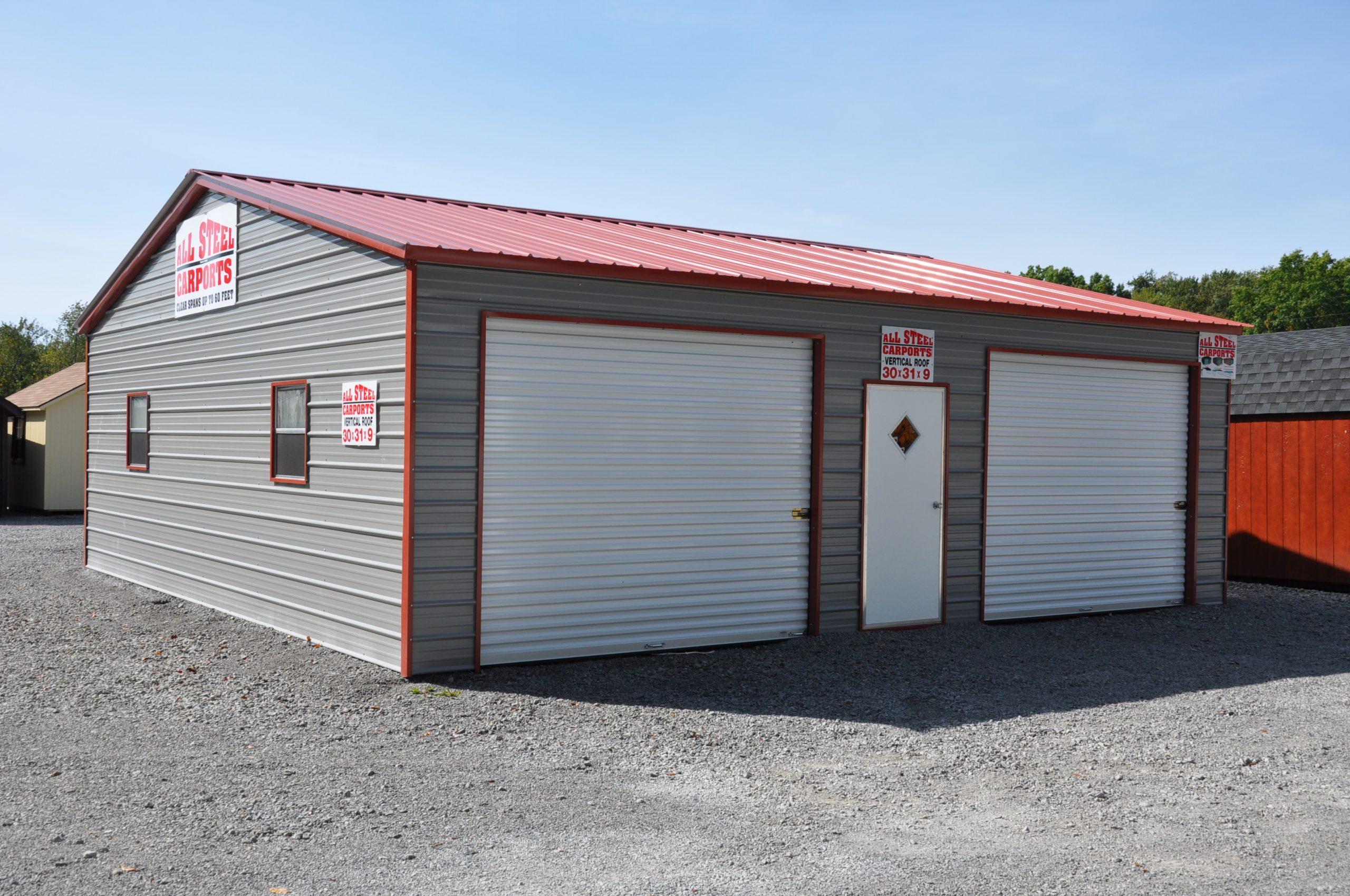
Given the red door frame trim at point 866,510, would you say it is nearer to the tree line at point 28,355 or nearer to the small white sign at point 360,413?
the small white sign at point 360,413

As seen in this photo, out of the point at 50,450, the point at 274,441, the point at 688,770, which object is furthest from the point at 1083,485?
the point at 50,450

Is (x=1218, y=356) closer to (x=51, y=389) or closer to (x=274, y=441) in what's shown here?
(x=274, y=441)

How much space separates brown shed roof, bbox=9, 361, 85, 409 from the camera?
2466 cm

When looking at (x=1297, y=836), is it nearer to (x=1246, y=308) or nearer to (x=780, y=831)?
(x=780, y=831)

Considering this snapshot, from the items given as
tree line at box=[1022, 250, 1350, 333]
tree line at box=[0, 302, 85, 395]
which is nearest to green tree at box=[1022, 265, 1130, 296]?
tree line at box=[1022, 250, 1350, 333]

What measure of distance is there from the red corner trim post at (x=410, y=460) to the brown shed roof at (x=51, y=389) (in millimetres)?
19475

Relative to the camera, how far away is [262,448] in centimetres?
1057

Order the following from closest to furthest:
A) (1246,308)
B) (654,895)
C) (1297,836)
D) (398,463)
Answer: (654,895) → (1297,836) → (398,463) → (1246,308)

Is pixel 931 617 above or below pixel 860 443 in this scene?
below

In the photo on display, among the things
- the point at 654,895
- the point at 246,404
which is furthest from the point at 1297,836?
the point at 246,404

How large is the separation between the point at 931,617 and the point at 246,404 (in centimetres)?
673

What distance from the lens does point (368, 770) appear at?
603cm

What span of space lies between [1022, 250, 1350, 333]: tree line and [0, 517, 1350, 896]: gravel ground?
50089 millimetres

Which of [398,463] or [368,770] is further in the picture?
[398,463]
